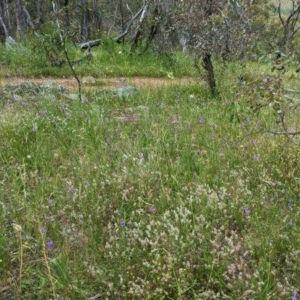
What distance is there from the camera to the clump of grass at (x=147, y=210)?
8.30ft

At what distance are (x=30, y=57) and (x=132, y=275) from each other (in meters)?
8.76

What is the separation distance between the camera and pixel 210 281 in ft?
8.13

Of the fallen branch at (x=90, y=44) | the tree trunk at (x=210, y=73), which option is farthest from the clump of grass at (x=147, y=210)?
the fallen branch at (x=90, y=44)

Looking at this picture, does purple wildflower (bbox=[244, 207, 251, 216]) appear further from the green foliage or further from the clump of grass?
the green foliage

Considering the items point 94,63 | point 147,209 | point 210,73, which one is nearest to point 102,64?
point 94,63

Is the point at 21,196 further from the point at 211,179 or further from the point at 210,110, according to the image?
the point at 210,110

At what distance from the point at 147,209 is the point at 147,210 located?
1 centimetres

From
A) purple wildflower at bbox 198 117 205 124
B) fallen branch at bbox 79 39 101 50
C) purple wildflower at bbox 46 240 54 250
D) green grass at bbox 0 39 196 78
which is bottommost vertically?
purple wildflower at bbox 46 240 54 250

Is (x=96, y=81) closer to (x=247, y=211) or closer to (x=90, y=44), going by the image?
(x=90, y=44)

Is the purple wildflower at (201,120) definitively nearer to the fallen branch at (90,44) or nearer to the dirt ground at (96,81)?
the dirt ground at (96,81)

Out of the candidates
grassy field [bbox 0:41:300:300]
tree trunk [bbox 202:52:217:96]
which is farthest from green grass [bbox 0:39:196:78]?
grassy field [bbox 0:41:300:300]

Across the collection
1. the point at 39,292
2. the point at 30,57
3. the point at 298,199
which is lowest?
the point at 39,292

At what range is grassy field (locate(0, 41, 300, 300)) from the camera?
2527 millimetres

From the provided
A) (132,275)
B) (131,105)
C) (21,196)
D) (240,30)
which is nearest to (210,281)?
(132,275)
